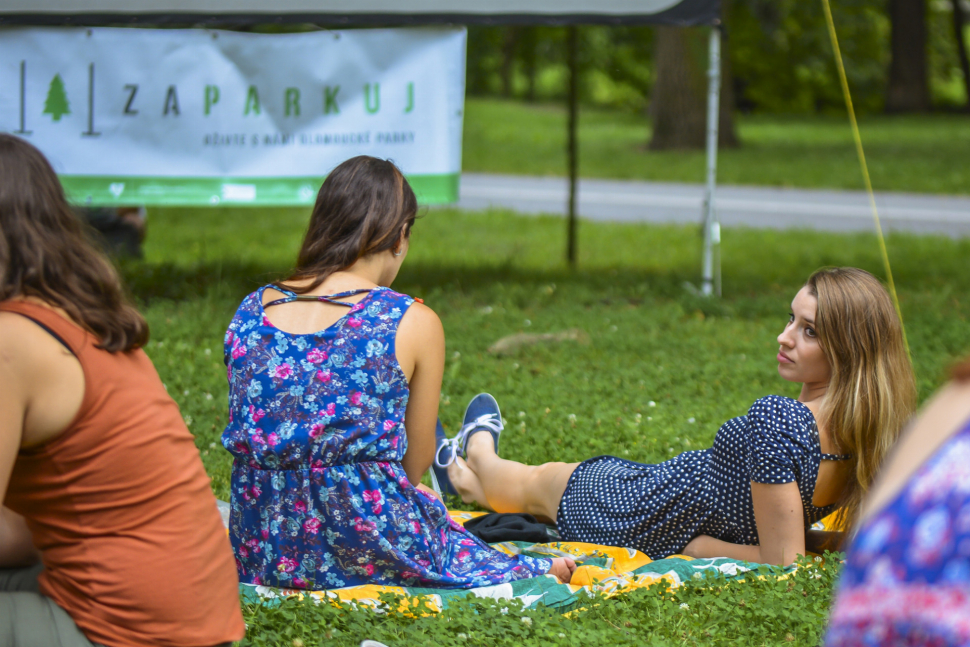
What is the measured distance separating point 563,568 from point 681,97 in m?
14.0

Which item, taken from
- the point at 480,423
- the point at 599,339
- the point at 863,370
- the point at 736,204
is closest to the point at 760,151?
the point at 736,204

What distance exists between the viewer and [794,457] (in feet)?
9.59

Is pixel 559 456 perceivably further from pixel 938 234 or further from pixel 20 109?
pixel 938 234

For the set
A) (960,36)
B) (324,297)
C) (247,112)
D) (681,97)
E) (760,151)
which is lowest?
(324,297)

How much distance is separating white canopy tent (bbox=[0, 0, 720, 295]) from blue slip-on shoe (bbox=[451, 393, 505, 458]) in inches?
116

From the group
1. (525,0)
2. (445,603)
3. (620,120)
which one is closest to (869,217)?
(525,0)

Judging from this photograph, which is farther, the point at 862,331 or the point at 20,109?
the point at 20,109

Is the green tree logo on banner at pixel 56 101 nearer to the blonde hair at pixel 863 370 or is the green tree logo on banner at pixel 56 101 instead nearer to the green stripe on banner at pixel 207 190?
the green stripe on banner at pixel 207 190

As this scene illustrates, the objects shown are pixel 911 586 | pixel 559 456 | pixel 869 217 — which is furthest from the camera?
pixel 869 217

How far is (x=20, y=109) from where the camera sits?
20.8ft

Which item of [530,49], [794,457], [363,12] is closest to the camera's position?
[794,457]

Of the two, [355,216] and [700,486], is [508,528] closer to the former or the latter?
[700,486]

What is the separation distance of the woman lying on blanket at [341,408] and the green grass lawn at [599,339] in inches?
7.1

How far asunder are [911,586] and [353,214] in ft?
6.22
